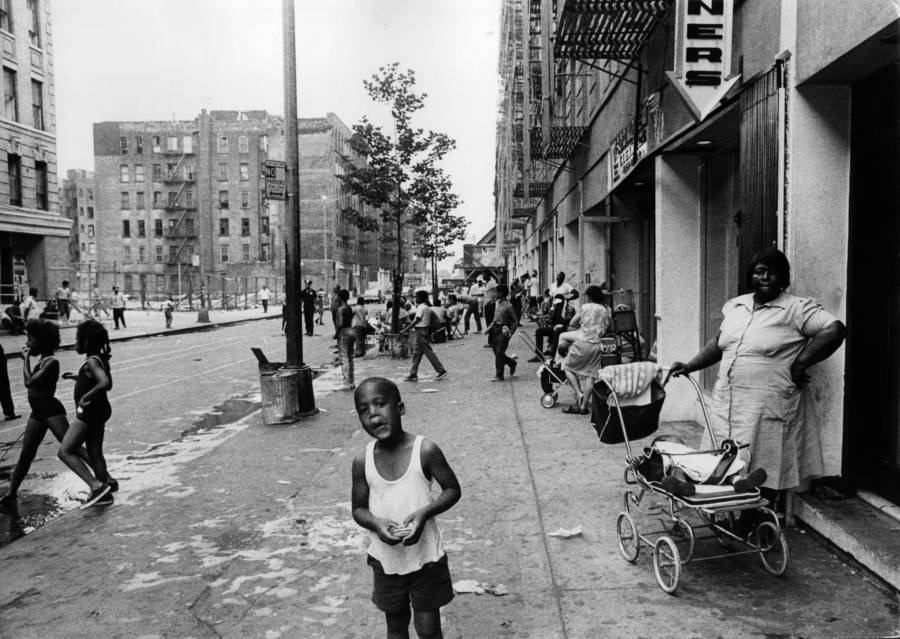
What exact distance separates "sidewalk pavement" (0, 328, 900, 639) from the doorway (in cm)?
73

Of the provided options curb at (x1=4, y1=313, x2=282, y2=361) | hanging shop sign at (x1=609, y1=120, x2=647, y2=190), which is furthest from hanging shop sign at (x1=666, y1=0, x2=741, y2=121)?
curb at (x1=4, y1=313, x2=282, y2=361)

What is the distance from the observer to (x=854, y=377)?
4812 mm

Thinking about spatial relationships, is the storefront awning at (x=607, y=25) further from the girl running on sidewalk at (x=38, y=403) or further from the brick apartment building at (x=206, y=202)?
the brick apartment building at (x=206, y=202)

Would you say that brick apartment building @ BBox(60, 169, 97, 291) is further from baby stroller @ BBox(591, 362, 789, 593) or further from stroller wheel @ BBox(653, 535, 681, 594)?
stroller wheel @ BBox(653, 535, 681, 594)

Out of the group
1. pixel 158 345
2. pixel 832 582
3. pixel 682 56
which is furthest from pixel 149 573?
pixel 158 345

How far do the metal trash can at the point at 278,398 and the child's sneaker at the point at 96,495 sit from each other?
3.27 m

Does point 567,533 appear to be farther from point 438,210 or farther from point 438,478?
point 438,210

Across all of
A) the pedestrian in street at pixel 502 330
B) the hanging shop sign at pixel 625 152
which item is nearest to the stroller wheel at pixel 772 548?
the hanging shop sign at pixel 625 152

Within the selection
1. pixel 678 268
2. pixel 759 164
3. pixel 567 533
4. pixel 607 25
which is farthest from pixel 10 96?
pixel 567 533

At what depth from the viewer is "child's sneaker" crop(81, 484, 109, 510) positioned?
6172mm

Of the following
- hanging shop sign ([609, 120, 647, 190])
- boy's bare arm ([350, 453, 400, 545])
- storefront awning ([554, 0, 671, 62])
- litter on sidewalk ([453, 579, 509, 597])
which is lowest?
litter on sidewalk ([453, 579, 509, 597])

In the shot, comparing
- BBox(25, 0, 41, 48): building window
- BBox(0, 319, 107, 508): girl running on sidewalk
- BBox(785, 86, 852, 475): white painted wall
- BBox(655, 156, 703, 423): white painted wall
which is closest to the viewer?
BBox(785, 86, 852, 475): white painted wall

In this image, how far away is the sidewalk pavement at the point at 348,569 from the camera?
12.3ft

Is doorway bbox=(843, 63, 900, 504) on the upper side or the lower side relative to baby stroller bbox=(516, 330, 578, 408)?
upper
